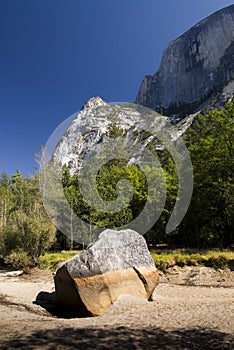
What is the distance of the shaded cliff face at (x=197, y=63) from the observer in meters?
131

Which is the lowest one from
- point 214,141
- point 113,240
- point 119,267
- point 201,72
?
point 119,267

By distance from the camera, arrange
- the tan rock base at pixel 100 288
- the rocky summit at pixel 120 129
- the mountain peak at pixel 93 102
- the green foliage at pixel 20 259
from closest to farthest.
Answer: the tan rock base at pixel 100 288 → the green foliage at pixel 20 259 → the rocky summit at pixel 120 129 → the mountain peak at pixel 93 102

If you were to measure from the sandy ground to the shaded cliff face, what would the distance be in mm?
122768

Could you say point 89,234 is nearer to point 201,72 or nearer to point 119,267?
point 119,267

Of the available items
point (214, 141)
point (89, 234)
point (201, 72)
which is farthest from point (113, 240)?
point (201, 72)

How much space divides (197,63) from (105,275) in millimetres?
150021

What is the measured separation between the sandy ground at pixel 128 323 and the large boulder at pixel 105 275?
483 millimetres

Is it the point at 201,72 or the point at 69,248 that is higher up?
the point at 201,72

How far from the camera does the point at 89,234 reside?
32.4 m

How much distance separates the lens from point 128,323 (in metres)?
8.24

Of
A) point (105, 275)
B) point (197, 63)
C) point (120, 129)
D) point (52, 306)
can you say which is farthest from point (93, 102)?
point (105, 275)

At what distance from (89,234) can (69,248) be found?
6.33 meters

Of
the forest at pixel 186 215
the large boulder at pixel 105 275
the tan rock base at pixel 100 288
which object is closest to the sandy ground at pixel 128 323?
the tan rock base at pixel 100 288

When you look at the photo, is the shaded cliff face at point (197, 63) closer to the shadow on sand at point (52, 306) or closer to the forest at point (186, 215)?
the forest at point (186, 215)
